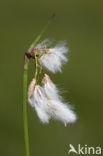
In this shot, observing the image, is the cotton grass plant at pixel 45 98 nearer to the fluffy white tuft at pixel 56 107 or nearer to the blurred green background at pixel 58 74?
the fluffy white tuft at pixel 56 107

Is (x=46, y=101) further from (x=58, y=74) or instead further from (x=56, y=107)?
(x=58, y=74)

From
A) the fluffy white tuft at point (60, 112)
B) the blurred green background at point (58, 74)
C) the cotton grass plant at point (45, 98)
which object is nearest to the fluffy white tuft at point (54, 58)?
the cotton grass plant at point (45, 98)

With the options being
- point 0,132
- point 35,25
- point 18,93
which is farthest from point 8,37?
point 0,132

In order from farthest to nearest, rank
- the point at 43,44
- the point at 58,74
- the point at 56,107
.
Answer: the point at 58,74
the point at 43,44
the point at 56,107

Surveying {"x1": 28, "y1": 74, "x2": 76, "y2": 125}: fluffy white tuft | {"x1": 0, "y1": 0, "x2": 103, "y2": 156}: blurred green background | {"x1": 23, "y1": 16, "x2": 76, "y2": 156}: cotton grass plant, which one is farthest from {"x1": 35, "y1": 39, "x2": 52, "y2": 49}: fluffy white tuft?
{"x1": 0, "y1": 0, "x2": 103, "y2": 156}: blurred green background

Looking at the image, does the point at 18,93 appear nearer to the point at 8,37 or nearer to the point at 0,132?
the point at 0,132

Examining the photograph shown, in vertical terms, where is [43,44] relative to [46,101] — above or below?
above

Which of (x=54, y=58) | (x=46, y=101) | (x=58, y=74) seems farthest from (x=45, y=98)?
(x=58, y=74)
